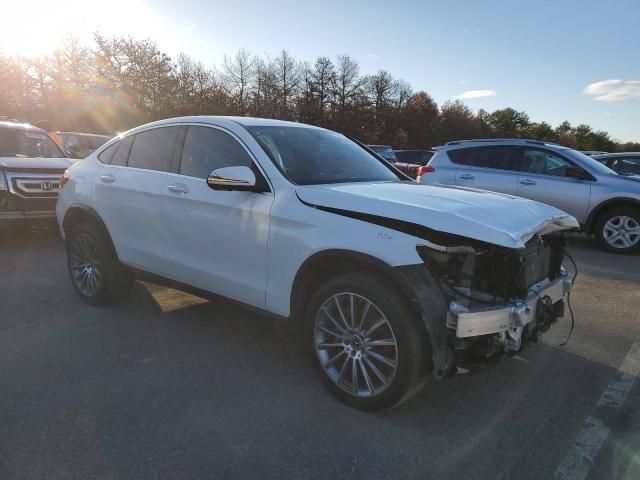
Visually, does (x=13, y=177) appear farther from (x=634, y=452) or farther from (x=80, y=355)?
(x=634, y=452)

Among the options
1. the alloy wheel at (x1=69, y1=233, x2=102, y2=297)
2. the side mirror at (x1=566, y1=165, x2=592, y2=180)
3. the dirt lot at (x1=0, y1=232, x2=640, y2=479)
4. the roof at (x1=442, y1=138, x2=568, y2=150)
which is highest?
the roof at (x1=442, y1=138, x2=568, y2=150)

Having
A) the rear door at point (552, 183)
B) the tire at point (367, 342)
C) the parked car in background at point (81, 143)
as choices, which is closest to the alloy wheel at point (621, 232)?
the rear door at point (552, 183)

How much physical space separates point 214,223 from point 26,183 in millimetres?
5098

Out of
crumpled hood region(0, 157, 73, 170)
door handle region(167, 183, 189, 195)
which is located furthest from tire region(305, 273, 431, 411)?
crumpled hood region(0, 157, 73, 170)

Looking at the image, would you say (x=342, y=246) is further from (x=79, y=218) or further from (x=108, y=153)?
(x=79, y=218)

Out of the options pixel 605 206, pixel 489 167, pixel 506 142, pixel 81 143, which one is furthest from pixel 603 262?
pixel 81 143

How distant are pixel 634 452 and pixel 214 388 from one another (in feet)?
8.29

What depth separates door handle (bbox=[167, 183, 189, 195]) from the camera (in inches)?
152

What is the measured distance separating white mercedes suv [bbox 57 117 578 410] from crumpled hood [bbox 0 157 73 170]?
3.64 metres

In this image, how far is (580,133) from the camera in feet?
259

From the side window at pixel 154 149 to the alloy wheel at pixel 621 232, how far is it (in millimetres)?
7391

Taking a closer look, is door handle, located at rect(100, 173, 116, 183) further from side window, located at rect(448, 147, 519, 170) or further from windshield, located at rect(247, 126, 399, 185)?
side window, located at rect(448, 147, 519, 170)

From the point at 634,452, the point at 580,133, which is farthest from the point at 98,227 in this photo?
the point at 580,133

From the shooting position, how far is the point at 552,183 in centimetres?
855
